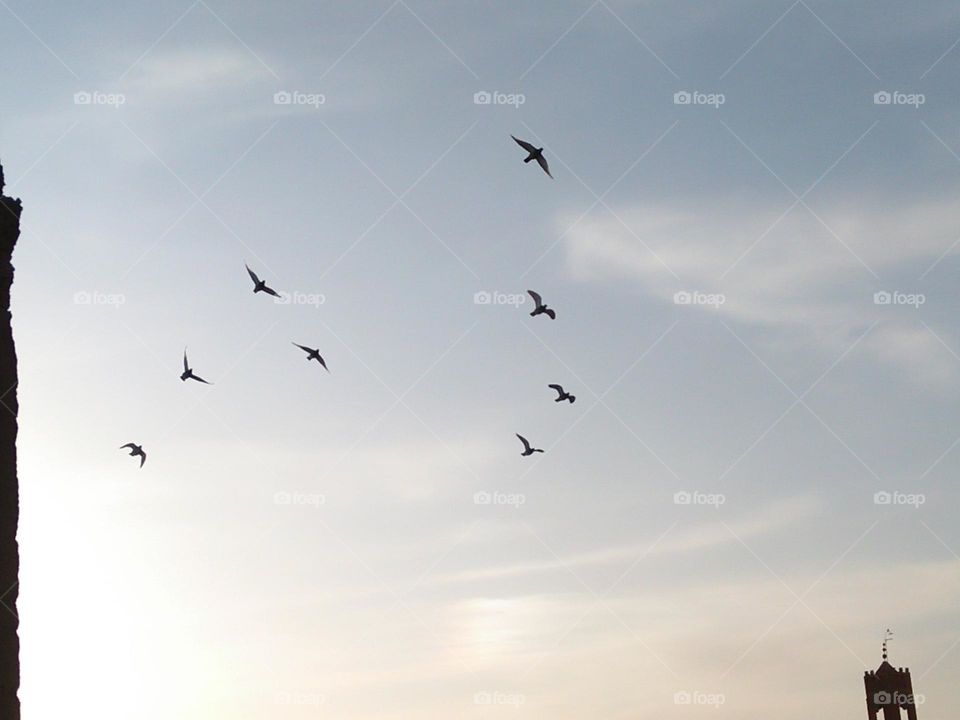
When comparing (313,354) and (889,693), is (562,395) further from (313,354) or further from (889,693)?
(889,693)

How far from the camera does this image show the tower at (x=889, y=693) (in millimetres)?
71750

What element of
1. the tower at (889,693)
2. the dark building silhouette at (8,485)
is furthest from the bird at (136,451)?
the tower at (889,693)

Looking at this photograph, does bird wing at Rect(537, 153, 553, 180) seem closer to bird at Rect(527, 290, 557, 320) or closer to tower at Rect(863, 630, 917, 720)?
bird at Rect(527, 290, 557, 320)

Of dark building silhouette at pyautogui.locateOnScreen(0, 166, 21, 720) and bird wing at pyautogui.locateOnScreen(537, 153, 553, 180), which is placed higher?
bird wing at pyautogui.locateOnScreen(537, 153, 553, 180)

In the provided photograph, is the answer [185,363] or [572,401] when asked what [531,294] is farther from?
[185,363]

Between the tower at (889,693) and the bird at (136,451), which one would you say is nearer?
the bird at (136,451)

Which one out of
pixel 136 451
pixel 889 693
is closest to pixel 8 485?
pixel 136 451

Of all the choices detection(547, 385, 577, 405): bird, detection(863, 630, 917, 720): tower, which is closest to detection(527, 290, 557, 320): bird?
detection(547, 385, 577, 405): bird

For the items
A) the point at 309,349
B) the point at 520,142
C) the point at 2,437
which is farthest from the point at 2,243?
the point at 520,142

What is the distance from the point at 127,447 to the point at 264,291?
679 centimetres

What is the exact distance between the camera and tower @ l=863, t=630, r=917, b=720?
7175 cm

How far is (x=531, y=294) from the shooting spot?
3691 cm

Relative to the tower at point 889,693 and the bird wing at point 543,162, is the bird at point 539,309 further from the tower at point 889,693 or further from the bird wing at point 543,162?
the tower at point 889,693

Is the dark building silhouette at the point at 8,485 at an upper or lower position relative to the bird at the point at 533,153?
lower
